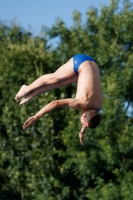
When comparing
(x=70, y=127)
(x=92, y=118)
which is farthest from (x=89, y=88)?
(x=70, y=127)

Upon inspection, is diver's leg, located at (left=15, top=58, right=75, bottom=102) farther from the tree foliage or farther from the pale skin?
the tree foliage

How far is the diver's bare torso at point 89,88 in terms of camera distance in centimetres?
926

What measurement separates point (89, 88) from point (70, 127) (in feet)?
28.4

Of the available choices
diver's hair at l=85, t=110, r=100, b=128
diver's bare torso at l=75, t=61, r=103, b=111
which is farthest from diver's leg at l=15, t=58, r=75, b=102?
diver's hair at l=85, t=110, r=100, b=128

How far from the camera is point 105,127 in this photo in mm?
17547

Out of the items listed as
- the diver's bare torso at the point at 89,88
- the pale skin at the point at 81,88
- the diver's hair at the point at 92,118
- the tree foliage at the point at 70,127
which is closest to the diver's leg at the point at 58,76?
the pale skin at the point at 81,88

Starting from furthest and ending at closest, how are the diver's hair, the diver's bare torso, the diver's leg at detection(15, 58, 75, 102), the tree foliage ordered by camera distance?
1. the tree foliage
2. the diver's leg at detection(15, 58, 75, 102)
3. the diver's bare torso
4. the diver's hair

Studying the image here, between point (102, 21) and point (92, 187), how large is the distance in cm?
473

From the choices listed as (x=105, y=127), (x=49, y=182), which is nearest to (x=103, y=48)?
(x=105, y=127)

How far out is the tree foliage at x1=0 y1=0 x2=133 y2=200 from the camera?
17.6 m

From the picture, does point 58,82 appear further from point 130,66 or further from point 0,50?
point 0,50

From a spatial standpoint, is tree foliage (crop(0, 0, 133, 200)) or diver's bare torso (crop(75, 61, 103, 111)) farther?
tree foliage (crop(0, 0, 133, 200))

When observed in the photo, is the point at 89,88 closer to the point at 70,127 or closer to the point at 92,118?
the point at 92,118

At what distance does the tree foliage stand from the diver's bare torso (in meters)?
7.71
